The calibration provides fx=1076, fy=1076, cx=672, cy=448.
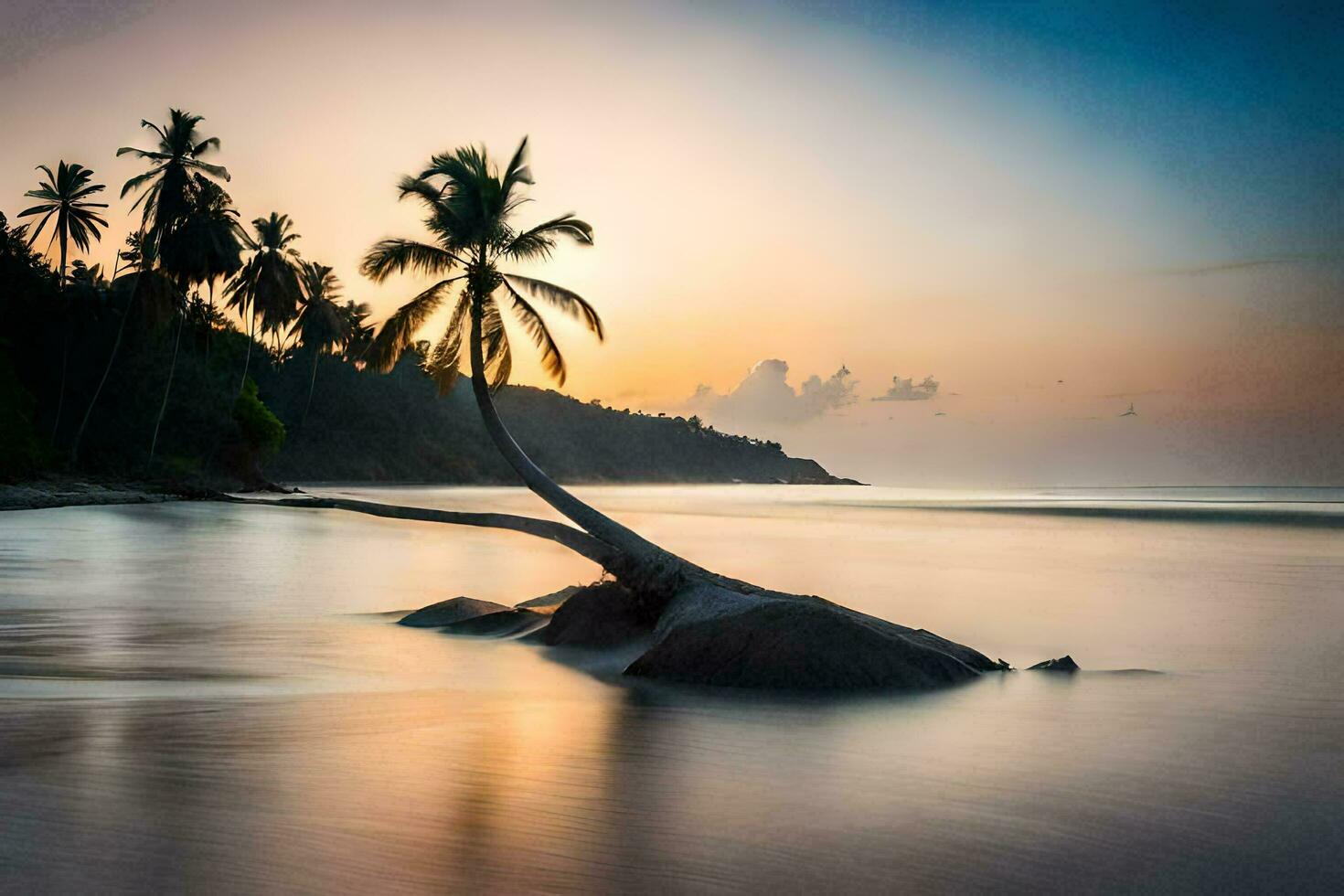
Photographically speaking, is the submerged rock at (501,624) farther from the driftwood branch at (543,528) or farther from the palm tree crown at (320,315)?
the palm tree crown at (320,315)

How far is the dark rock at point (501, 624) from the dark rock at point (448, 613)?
0.15 m

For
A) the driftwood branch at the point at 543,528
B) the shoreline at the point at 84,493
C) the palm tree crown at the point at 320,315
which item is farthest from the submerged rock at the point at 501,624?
the palm tree crown at the point at 320,315

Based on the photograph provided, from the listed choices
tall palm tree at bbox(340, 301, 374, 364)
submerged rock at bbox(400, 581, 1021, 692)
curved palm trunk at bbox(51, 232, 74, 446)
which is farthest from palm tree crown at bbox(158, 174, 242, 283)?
submerged rock at bbox(400, 581, 1021, 692)

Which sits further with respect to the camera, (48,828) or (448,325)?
(448,325)

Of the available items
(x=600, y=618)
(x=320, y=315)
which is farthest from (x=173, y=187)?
(x=600, y=618)

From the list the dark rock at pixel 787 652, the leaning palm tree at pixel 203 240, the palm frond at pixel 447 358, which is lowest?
the dark rock at pixel 787 652

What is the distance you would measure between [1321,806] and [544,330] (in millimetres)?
12515

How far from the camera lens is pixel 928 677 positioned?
9.58m

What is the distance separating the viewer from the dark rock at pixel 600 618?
A: 1126 cm

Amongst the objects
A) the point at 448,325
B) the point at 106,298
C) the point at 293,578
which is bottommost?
the point at 293,578

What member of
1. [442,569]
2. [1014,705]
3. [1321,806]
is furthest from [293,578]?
[1321,806]

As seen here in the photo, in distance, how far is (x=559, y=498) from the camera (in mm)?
14148

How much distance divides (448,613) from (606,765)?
7.13m

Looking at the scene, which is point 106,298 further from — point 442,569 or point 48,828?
point 48,828
